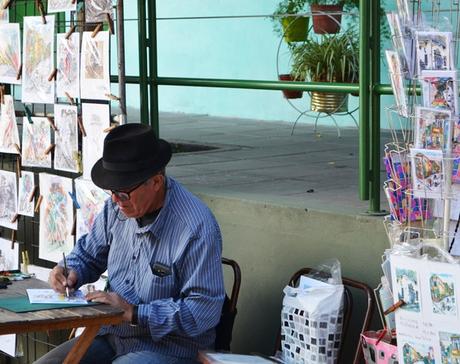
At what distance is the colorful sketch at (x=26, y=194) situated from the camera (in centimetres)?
573

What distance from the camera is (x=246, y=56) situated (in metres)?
9.88

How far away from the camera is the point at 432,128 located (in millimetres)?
3453

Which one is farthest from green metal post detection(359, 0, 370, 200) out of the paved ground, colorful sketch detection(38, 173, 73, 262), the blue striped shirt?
colorful sketch detection(38, 173, 73, 262)

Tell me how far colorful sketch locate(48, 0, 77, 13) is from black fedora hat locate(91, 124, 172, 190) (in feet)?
4.01

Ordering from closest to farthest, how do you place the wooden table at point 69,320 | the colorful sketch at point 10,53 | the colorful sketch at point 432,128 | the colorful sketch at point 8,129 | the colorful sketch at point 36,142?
the colorful sketch at point 432,128 → the wooden table at point 69,320 → the colorful sketch at point 36,142 → the colorful sketch at point 10,53 → the colorful sketch at point 8,129

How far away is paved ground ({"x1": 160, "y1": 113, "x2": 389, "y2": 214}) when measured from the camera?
16.9 ft

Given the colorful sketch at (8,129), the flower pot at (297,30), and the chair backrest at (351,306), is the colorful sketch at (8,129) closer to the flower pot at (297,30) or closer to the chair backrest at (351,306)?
the chair backrest at (351,306)

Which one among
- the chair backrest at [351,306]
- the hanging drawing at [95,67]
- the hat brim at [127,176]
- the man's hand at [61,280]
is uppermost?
the hanging drawing at [95,67]

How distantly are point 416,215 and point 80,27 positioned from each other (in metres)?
2.23

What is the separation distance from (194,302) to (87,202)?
58.2 inches

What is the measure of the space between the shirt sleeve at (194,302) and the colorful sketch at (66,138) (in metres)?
1.46

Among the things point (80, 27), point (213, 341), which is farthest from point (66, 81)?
point (213, 341)

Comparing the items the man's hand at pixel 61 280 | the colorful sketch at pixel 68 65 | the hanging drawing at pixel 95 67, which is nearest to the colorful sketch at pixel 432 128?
the man's hand at pixel 61 280

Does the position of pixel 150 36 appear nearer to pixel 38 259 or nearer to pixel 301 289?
pixel 38 259
